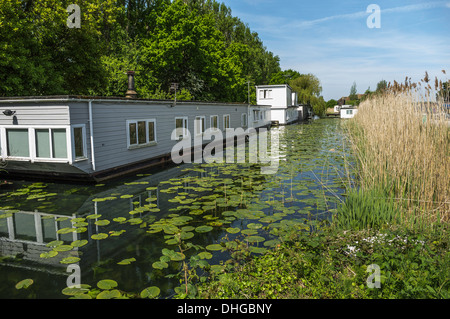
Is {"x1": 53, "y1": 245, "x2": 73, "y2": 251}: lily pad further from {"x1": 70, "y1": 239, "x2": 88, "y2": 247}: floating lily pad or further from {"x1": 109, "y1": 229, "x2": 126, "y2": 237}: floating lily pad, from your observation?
{"x1": 109, "y1": 229, "x2": 126, "y2": 237}: floating lily pad

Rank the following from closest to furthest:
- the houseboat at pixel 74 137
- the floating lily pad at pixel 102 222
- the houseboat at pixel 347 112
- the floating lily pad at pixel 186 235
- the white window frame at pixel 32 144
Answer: the floating lily pad at pixel 186 235, the floating lily pad at pixel 102 222, the white window frame at pixel 32 144, the houseboat at pixel 74 137, the houseboat at pixel 347 112

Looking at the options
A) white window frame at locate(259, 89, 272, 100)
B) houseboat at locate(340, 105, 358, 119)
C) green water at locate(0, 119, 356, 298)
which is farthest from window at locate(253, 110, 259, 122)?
houseboat at locate(340, 105, 358, 119)

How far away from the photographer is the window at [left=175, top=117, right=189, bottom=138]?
1666 cm

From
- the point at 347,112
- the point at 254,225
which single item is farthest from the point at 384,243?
the point at 347,112

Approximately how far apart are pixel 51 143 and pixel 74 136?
2.81 ft

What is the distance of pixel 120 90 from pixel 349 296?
2809 cm

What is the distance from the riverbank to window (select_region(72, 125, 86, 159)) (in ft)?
25.2

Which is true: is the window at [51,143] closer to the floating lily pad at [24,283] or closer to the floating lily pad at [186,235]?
the floating lily pad at [186,235]

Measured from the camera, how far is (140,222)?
7.05 meters

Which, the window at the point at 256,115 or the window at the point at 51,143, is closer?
the window at the point at 51,143

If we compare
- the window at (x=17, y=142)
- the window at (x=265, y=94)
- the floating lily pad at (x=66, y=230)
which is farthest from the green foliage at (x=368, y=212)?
the window at (x=265, y=94)

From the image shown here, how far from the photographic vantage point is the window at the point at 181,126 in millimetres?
16656

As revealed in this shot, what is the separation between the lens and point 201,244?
5.85 meters

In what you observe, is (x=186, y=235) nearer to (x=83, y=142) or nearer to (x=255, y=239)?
(x=255, y=239)
